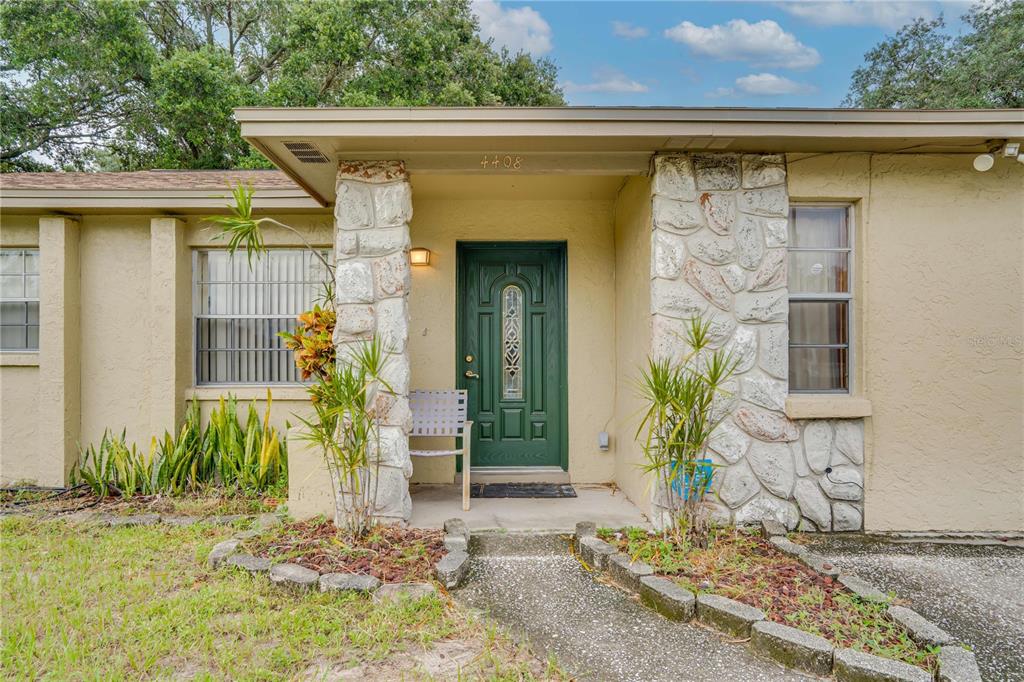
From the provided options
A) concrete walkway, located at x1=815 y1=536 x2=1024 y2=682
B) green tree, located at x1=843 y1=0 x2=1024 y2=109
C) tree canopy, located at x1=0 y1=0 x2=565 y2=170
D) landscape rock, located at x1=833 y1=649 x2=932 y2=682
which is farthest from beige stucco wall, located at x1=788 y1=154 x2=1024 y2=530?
tree canopy, located at x1=0 y1=0 x2=565 y2=170

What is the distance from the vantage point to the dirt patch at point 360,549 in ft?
10.6

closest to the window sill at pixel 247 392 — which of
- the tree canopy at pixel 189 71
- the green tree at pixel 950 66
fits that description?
the tree canopy at pixel 189 71

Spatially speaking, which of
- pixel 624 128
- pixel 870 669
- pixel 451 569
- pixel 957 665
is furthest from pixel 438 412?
pixel 957 665

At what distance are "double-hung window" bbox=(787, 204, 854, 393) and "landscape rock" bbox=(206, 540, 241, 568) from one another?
409 cm

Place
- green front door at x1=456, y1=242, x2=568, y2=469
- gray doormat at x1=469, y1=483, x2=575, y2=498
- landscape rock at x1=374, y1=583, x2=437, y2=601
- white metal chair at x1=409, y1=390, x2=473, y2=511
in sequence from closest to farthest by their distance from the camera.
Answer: landscape rock at x1=374, y1=583, x2=437, y2=601, white metal chair at x1=409, y1=390, x2=473, y2=511, gray doormat at x1=469, y1=483, x2=575, y2=498, green front door at x1=456, y1=242, x2=568, y2=469

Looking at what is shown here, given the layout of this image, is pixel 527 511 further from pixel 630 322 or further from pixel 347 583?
pixel 630 322

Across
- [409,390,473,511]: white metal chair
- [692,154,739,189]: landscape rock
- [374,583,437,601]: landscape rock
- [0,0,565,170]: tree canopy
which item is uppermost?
[0,0,565,170]: tree canopy

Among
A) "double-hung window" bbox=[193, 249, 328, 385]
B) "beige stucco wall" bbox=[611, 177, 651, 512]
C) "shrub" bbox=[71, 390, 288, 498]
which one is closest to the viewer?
"beige stucco wall" bbox=[611, 177, 651, 512]

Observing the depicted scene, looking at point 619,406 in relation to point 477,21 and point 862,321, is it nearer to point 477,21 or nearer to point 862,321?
point 862,321

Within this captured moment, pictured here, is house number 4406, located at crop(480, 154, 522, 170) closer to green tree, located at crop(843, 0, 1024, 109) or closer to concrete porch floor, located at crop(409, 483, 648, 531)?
concrete porch floor, located at crop(409, 483, 648, 531)

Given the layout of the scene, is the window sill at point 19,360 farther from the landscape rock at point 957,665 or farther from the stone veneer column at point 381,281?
the landscape rock at point 957,665

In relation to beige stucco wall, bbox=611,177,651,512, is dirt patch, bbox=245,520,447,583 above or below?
below

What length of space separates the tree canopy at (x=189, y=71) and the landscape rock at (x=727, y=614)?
39.0ft

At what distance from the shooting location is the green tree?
489 inches
